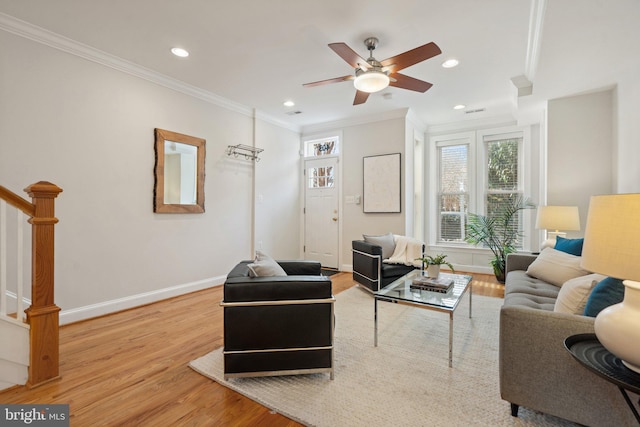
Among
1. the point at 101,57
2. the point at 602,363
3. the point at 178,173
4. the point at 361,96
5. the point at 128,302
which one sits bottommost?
the point at 128,302

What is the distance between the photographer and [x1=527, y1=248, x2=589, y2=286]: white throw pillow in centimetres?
234

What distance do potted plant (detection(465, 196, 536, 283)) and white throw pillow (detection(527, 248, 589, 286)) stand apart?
2018 millimetres

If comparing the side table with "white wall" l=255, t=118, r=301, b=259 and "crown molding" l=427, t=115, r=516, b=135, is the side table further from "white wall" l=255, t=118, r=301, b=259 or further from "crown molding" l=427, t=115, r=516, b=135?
"crown molding" l=427, t=115, r=516, b=135

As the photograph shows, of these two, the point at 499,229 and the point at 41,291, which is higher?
the point at 499,229

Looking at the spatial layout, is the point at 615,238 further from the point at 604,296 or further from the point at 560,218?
the point at 560,218

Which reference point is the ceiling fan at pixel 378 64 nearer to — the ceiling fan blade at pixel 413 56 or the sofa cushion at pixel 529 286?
the ceiling fan blade at pixel 413 56

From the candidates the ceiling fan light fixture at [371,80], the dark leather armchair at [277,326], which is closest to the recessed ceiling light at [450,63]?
the ceiling fan light fixture at [371,80]

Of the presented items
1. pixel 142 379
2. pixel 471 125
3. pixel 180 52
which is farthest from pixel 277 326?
pixel 471 125

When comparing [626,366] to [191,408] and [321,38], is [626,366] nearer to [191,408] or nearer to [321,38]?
[191,408]

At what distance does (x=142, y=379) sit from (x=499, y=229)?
204 inches

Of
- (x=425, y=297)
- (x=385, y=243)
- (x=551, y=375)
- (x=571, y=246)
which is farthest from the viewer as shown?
(x=385, y=243)

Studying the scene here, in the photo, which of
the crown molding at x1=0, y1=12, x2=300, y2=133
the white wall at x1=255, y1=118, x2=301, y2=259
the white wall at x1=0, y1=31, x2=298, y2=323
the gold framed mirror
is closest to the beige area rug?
the white wall at x1=0, y1=31, x2=298, y2=323

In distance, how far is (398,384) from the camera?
1853mm

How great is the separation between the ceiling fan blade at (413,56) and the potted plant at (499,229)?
332cm
